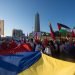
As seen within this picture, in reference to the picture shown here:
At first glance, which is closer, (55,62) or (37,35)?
(55,62)

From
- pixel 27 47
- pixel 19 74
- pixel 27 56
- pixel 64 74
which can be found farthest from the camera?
pixel 27 47

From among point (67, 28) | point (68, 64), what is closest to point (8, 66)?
point (68, 64)

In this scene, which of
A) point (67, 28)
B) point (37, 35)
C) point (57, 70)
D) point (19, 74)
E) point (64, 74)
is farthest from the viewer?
point (37, 35)

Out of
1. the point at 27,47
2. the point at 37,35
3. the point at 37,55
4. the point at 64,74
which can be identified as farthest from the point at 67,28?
the point at 64,74

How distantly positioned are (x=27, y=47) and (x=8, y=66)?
9036 millimetres

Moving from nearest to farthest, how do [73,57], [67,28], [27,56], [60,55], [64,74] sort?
[64,74], [27,56], [73,57], [60,55], [67,28]

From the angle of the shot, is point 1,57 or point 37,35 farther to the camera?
point 37,35

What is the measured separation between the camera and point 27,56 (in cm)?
773

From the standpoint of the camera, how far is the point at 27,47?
655 inches

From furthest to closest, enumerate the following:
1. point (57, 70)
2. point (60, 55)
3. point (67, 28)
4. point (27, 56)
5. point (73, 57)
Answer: point (67, 28), point (60, 55), point (73, 57), point (27, 56), point (57, 70)

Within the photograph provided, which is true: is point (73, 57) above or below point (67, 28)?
below

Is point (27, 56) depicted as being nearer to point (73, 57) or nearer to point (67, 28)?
point (73, 57)

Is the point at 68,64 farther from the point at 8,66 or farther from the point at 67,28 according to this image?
the point at 67,28

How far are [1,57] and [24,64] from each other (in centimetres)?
68
